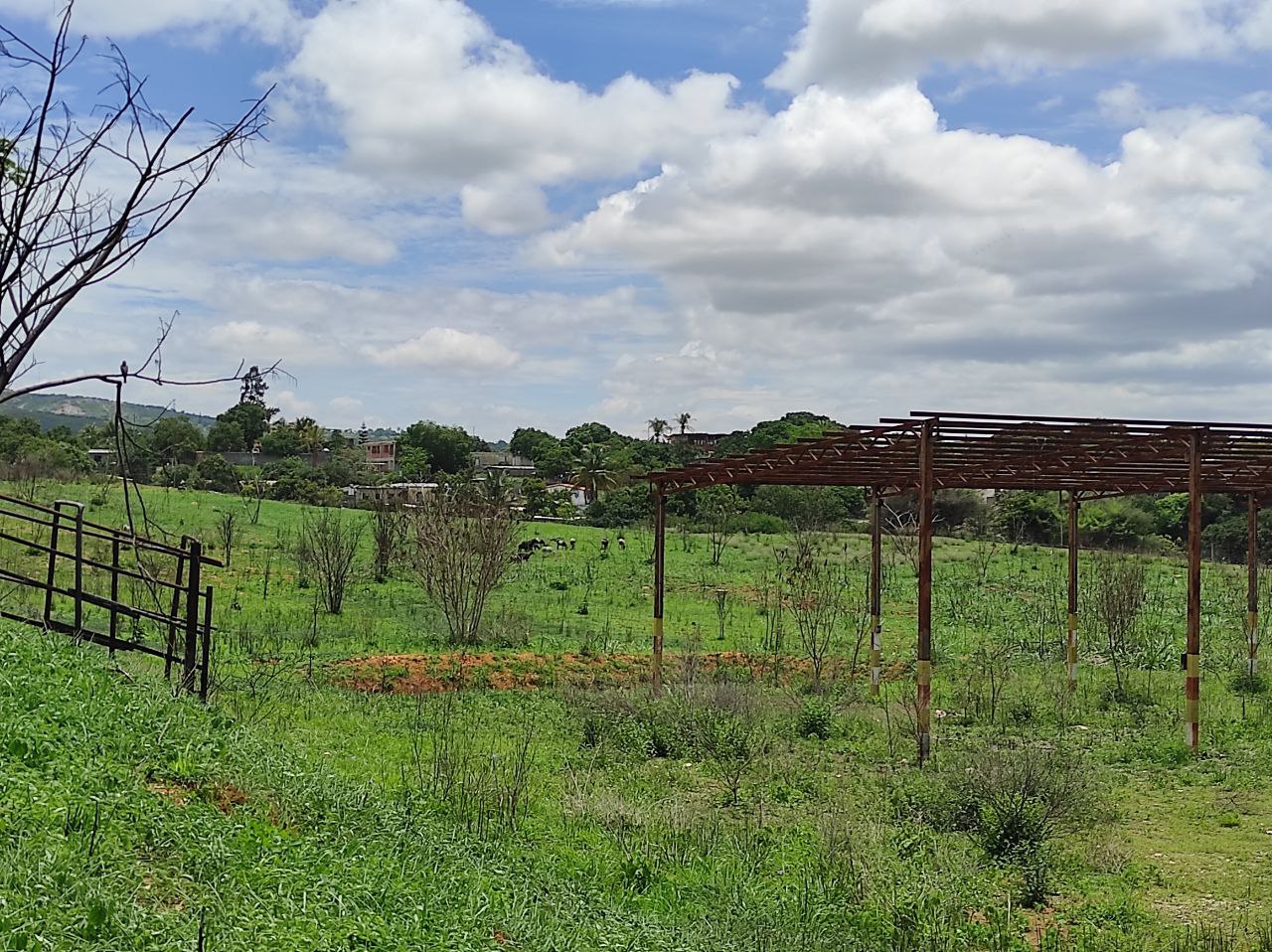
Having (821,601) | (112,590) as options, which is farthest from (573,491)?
(112,590)

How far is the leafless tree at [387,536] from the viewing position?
90.8 ft

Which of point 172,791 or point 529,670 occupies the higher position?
point 172,791

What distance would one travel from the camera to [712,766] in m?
11.1

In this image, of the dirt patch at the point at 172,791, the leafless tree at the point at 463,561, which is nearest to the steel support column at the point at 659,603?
the leafless tree at the point at 463,561

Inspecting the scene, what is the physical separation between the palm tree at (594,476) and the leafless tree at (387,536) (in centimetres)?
2127

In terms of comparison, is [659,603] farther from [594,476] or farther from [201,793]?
[594,476]

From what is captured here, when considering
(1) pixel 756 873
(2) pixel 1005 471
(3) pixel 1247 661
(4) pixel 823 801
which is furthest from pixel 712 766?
(3) pixel 1247 661

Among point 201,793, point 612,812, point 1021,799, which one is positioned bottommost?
point 612,812

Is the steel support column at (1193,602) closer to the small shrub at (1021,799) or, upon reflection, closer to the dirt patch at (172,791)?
the small shrub at (1021,799)

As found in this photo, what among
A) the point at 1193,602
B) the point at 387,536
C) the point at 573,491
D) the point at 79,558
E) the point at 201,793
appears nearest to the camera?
the point at 201,793

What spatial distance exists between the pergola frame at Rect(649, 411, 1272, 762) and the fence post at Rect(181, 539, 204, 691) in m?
6.43

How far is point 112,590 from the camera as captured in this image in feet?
30.7

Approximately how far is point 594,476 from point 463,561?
99.5ft

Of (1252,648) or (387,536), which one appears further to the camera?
(387,536)
